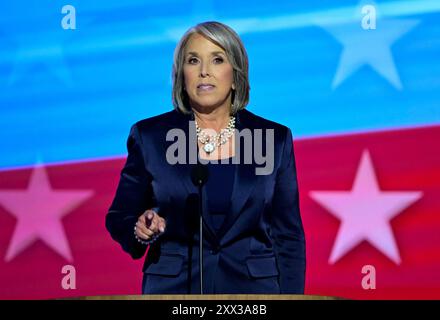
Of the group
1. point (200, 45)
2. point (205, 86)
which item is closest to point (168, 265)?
point (205, 86)

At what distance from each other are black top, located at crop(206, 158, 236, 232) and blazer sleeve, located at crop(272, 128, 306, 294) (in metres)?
0.16

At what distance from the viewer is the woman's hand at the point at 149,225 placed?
7.85ft

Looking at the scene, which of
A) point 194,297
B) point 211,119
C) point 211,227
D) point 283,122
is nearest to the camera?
point 194,297

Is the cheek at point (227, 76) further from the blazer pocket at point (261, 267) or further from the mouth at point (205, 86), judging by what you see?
the blazer pocket at point (261, 267)

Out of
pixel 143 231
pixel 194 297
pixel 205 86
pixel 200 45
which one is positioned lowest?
pixel 194 297

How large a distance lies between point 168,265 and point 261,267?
260 mm

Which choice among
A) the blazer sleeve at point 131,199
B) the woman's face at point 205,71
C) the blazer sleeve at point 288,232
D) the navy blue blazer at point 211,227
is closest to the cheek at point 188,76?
the woman's face at point 205,71

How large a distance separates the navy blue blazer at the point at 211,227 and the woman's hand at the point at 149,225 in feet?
0.51

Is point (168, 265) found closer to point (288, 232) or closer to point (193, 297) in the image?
point (288, 232)

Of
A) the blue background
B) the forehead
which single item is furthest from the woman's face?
the blue background

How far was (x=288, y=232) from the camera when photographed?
2.80 metres

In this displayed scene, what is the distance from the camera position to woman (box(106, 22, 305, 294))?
104 inches
